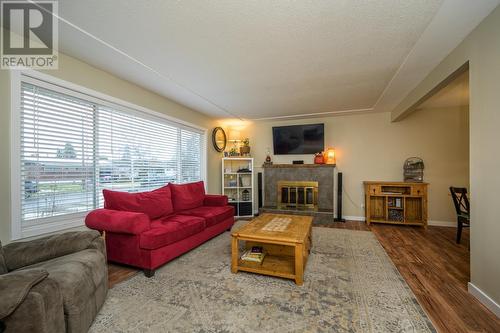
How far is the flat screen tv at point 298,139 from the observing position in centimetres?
497

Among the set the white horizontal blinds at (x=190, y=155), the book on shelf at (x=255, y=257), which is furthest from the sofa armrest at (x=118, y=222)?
the white horizontal blinds at (x=190, y=155)

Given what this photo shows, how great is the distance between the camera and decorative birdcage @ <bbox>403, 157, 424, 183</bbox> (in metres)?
4.34

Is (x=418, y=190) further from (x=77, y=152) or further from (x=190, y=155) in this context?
(x=77, y=152)

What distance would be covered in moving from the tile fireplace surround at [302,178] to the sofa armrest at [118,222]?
325 cm

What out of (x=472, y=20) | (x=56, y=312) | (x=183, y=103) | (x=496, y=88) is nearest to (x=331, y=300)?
(x=56, y=312)

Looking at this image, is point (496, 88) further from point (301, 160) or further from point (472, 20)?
point (301, 160)

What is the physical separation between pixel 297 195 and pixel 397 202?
206 cm

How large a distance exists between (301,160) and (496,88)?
366cm

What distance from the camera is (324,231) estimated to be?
383 centimetres

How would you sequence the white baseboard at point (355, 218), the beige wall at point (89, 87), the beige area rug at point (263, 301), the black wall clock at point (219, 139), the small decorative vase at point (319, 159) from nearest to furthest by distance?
1. the beige area rug at point (263, 301)
2. the beige wall at point (89, 87)
3. the white baseboard at point (355, 218)
4. the small decorative vase at point (319, 159)
5. the black wall clock at point (219, 139)

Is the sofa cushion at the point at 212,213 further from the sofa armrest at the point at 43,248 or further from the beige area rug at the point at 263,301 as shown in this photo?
the sofa armrest at the point at 43,248

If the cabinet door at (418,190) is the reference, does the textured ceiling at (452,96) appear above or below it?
above

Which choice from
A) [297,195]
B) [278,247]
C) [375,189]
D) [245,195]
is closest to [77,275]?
[278,247]

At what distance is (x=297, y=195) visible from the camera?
5.08 metres
